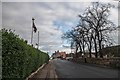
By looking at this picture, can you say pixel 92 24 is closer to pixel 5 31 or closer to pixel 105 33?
pixel 105 33

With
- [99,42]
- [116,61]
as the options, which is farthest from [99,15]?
[116,61]

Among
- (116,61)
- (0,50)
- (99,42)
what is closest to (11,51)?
(0,50)

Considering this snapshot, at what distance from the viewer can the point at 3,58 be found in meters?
8.38

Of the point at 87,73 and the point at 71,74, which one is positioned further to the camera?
the point at 87,73

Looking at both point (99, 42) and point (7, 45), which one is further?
point (99, 42)

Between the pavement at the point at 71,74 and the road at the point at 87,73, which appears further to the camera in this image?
the road at the point at 87,73

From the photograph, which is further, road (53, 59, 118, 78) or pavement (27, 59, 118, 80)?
road (53, 59, 118, 78)

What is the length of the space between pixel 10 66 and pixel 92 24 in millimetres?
51009

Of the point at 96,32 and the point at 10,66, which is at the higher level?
the point at 96,32

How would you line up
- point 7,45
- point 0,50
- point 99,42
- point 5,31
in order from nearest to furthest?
1. point 0,50
2. point 7,45
3. point 5,31
4. point 99,42

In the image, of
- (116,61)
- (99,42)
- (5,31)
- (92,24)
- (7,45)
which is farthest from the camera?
(92,24)

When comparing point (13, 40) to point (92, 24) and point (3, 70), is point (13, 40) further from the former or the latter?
point (92, 24)

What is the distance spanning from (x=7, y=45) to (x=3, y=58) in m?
0.60

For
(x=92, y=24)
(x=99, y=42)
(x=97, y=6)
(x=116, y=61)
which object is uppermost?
(x=97, y=6)
